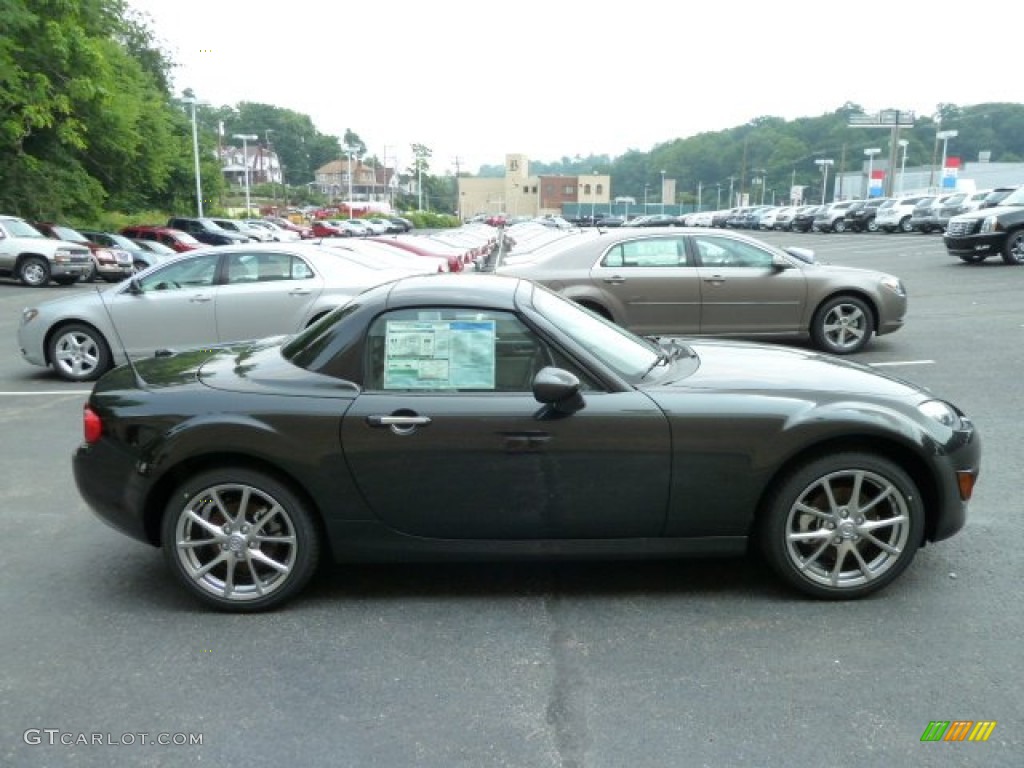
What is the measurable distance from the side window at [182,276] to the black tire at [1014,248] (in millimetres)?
17201

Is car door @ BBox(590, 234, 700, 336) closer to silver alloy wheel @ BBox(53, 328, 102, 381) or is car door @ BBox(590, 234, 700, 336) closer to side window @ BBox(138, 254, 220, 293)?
side window @ BBox(138, 254, 220, 293)

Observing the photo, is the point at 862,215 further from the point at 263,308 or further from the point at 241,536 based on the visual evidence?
the point at 241,536

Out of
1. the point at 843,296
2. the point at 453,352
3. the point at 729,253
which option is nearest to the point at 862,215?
the point at 843,296

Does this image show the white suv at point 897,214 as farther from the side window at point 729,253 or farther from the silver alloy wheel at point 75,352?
the silver alloy wheel at point 75,352

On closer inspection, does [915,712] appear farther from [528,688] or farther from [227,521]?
[227,521]

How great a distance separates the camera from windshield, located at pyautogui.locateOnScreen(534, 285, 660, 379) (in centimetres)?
411

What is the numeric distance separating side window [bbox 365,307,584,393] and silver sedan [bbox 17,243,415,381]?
5.49 metres

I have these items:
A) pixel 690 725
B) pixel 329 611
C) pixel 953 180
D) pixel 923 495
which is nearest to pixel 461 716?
pixel 690 725

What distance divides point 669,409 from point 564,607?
3.27ft

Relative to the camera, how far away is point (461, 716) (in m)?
3.15

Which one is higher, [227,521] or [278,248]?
[278,248]

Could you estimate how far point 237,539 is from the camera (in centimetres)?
396

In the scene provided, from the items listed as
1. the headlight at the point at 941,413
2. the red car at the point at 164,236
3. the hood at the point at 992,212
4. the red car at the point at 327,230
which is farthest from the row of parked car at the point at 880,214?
the red car at the point at 327,230

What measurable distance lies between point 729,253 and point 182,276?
236 inches
